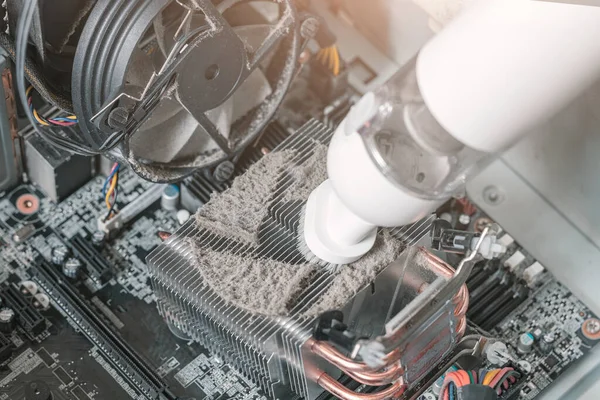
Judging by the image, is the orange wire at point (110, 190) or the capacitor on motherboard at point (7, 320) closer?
the capacitor on motherboard at point (7, 320)

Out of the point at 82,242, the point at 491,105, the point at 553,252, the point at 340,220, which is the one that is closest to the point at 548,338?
the point at 553,252

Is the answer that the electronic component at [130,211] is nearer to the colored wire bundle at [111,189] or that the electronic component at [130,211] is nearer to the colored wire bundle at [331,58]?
the colored wire bundle at [111,189]

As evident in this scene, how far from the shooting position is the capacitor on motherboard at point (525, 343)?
460cm

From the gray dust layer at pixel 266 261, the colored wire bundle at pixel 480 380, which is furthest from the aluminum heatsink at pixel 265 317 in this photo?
the colored wire bundle at pixel 480 380

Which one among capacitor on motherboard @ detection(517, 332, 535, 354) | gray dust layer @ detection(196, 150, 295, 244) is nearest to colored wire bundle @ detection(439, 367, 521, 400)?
capacitor on motherboard @ detection(517, 332, 535, 354)

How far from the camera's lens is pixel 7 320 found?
4484 millimetres

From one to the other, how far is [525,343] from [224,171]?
4.80 feet

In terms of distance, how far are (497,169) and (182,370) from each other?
1.80 metres

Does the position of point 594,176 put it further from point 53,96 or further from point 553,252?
point 53,96

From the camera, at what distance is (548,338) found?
468 centimetres

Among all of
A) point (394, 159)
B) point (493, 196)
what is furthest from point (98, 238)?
point (493, 196)

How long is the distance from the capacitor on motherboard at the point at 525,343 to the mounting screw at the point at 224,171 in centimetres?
142

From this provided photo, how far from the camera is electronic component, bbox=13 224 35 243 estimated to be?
479 centimetres

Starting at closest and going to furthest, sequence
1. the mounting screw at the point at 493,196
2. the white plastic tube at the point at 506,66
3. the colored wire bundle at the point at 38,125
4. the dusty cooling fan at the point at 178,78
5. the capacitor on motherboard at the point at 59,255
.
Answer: the white plastic tube at the point at 506,66
the colored wire bundle at the point at 38,125
the dusty cooling fan at the point at 178,78
the capacitor on motherboard at the point at 59,255
the mounting screw at the point at 493,196
